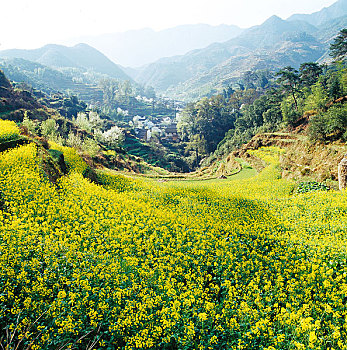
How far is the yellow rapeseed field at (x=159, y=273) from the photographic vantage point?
4.40 m

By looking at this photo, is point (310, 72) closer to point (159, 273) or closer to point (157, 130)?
point (159, 273)

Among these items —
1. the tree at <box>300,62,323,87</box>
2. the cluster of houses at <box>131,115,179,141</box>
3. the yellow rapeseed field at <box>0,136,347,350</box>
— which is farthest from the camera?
the cluster of houses at <box>131,115,179,141</box>

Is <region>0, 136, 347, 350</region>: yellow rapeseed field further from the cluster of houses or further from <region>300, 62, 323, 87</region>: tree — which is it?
the cluster of houses

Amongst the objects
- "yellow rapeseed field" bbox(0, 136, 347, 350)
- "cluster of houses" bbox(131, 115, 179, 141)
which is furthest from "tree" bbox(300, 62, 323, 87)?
"cluster of houses" bbox(131, 115, 179, 141)

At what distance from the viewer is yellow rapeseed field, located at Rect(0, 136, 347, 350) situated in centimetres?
440

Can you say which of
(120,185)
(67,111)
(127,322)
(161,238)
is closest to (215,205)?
(161,238)

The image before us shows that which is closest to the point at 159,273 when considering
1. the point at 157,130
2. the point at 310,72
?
the point at 310,72

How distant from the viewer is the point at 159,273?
6070 millimetres

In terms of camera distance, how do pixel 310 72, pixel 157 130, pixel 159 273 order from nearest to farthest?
pixel 159 273
pixel 310 72
pixel 157 130

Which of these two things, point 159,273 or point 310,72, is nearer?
point 159,273

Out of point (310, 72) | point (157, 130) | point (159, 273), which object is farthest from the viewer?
point (157, 130)

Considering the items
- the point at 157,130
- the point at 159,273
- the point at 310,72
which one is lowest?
the point at 159,273

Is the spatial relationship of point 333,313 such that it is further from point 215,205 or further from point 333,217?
point 215,205

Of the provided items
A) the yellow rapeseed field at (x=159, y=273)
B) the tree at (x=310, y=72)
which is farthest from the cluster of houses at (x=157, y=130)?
the yellow rapeseed field at (x=159, y=273)
